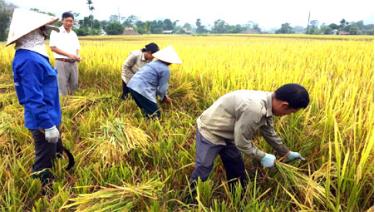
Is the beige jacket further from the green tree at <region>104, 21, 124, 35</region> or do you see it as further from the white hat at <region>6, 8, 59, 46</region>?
the green tree at <region>104, 21, 124, 35</region>

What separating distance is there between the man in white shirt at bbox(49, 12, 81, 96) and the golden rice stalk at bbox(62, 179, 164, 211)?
3.18 metres

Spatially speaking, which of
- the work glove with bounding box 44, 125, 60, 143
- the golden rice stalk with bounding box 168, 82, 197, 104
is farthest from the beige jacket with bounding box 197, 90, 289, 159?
the golden rice stalk with bounding box 168, 82, 197, 104

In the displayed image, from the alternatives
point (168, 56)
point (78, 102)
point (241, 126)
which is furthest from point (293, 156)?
point (78, 102)

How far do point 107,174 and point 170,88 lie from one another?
211cm

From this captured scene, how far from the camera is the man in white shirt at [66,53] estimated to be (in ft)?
16.3

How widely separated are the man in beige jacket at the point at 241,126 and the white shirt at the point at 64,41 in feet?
10.7

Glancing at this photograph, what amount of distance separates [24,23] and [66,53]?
2.63 meters

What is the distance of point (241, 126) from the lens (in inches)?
83.0

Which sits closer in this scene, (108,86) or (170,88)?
(170,88)

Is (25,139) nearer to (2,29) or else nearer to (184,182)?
(184,182)

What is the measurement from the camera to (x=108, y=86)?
5.32 meters

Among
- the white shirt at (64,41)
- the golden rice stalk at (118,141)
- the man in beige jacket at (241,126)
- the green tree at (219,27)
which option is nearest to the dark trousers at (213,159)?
the man in beige jacket at (241,126)

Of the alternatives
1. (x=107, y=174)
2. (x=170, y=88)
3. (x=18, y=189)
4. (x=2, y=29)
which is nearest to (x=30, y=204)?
(x=18, y=189)

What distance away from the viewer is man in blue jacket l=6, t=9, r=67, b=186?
2.33 metres
